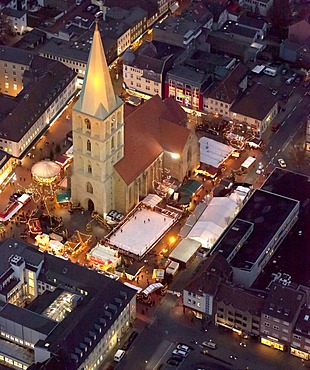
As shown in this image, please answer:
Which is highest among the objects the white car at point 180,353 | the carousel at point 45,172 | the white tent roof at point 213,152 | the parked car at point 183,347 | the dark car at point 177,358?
the white tent roof at point 213,152

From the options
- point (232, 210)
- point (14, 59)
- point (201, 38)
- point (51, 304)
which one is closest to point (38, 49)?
point (14, 59)

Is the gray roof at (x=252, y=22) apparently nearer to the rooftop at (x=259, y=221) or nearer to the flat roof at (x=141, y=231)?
the rooftop at (x=259, y=221)

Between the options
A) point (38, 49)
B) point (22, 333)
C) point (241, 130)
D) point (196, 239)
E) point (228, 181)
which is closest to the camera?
point (22, 333)

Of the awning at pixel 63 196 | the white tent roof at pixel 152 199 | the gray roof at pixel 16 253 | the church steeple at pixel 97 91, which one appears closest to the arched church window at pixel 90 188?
the awning at pixel 63 196

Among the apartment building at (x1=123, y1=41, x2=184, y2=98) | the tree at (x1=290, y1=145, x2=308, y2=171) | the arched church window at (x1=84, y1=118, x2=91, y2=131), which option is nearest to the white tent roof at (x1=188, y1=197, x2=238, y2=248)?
the tree at (x1=290, y1=145, x2=308, y2=171)

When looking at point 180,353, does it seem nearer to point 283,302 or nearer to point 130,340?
point 130,340

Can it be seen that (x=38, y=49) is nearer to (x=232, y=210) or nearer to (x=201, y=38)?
(x=201, y=38)

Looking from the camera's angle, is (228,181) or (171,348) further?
(228,181)
